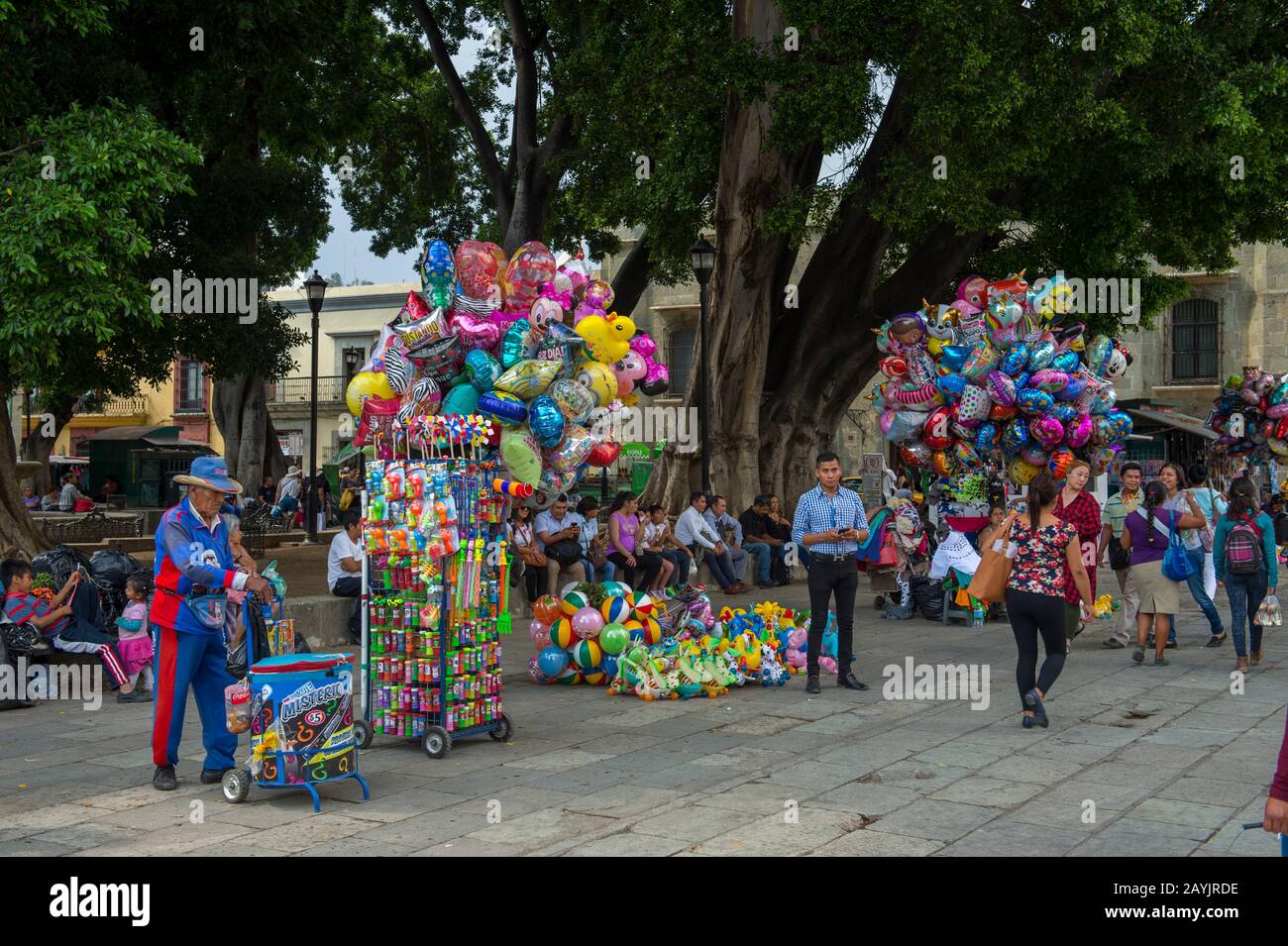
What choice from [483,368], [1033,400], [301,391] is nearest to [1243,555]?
[1033,400]

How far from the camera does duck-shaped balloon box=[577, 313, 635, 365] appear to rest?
35.1 feet

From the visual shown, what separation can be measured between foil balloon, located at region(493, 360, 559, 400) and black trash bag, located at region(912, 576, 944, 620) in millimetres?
6738

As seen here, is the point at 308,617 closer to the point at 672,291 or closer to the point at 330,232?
the point at 330,232

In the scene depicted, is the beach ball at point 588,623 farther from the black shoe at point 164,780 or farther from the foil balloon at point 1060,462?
the foil balloon at point 1060,462

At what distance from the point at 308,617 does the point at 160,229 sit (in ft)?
19.6

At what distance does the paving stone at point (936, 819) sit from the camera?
6273 millimetres

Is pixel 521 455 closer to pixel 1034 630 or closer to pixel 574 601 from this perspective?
pixel 574 601

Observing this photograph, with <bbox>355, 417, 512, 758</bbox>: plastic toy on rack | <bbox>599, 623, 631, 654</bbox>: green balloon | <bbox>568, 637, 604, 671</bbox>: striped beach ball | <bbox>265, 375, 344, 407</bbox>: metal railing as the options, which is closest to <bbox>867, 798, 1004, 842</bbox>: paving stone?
<bbox>355, 417, 512, 758</bbox>: plastic toy on rack

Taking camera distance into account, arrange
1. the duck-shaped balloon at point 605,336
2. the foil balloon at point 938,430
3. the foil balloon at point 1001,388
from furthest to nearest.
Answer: the foil balloon at point 938,430 < the foil balloon at point 1001,388 < the duck-shaped balloon at point 605,336

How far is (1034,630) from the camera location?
29.4 feet

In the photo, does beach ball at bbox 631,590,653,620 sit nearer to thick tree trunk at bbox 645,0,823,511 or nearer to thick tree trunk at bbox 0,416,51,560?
thick tree trunk at bbox 0,416,51,560

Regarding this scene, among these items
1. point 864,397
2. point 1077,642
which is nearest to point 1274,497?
point 1077,642

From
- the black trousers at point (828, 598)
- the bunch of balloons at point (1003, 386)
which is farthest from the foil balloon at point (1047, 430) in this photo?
the black trousers at point (828, 598)

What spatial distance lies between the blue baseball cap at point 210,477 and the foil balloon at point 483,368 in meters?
3.06
